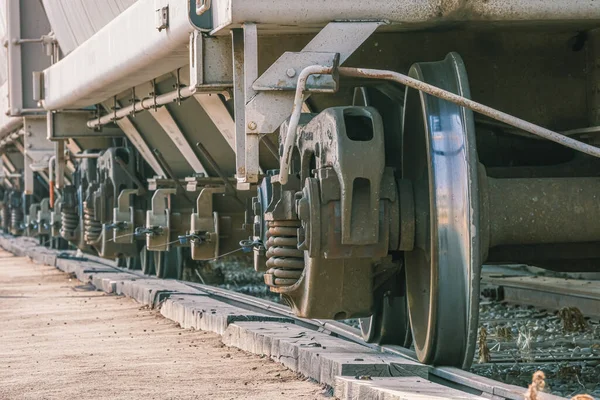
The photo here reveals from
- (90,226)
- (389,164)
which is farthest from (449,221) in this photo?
(90,226)

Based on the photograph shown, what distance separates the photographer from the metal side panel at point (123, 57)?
6.79 m

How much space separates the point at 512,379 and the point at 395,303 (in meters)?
0.88

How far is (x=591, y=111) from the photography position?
227 inches

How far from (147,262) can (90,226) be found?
31.0 inches

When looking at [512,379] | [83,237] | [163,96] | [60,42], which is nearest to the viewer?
[512,379]

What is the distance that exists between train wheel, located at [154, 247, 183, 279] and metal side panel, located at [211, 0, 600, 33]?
26.9ft

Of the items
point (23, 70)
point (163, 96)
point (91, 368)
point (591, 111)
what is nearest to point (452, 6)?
point (591, 111)

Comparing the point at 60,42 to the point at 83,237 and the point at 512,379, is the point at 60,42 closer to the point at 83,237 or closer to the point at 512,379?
the point at 83,237

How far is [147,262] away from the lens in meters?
14.1

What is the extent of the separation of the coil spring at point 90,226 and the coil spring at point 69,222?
1.14 metres

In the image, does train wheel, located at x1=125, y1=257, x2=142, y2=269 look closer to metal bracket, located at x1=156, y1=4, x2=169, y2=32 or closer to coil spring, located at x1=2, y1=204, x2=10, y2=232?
metal bracket, located at x1=156, y1=4, x2=169, y2=32

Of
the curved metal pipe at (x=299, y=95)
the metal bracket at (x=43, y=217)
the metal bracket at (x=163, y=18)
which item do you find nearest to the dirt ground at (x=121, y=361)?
the curved metal pipe at (x=299, y=95)

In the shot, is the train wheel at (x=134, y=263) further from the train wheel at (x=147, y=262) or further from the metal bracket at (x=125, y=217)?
the metal bracket at (x=125, y=217)

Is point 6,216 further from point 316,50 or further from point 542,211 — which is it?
point 542,211
